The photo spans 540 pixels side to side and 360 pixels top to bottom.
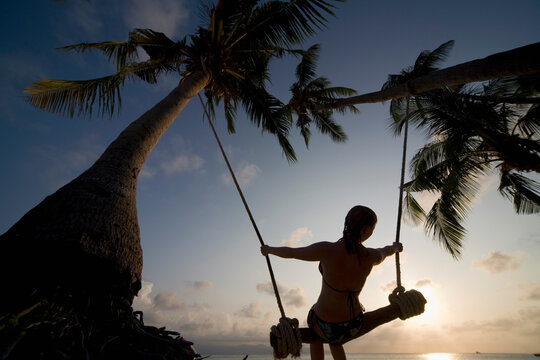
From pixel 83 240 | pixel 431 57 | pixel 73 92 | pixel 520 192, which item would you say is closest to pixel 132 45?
pixel 73 92

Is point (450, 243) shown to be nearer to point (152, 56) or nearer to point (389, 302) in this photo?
point (389, 302)

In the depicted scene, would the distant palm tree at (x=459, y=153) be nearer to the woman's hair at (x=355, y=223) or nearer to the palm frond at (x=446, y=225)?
the palm frond at (x=446, y=225)

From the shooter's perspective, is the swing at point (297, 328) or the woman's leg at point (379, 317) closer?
the swing at point (297, 328)

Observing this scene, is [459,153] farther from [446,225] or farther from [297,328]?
[297,328]

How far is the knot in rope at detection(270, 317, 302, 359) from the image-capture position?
1.62 m

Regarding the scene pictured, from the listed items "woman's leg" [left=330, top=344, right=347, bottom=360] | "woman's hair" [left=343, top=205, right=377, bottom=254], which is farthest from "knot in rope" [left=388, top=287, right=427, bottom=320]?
"woman's leg" [left=330, top=344, right=347, bottom=360]

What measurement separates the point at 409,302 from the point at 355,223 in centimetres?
66

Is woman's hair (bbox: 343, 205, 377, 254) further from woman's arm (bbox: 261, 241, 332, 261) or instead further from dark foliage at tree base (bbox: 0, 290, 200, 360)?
dark foliage at tree base (bbox: 0, 290, 200, 360)

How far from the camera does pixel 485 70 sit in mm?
2307

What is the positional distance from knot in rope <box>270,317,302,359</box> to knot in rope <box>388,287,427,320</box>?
75 centimetres

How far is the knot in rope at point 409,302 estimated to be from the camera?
1743 mm

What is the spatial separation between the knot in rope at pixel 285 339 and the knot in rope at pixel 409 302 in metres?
0.75

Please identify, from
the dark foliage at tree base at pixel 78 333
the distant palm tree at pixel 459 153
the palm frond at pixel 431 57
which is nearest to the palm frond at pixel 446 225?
the distant palm tree at pixel 459 153

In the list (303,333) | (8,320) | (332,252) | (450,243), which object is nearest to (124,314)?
(8,320)
